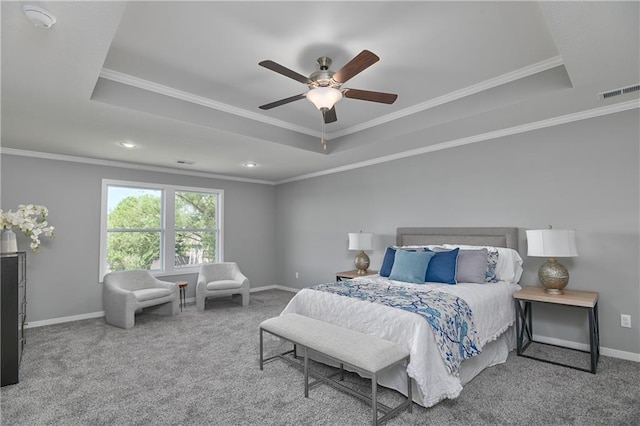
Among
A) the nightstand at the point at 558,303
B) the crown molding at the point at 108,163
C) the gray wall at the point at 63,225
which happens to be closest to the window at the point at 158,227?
the gray wall at the point at 63,225

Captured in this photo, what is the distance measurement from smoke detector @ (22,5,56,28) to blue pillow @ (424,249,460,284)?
3672 mm

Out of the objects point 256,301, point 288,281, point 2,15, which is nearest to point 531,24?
point 2,15

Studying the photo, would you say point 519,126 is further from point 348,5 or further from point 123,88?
point 123,88

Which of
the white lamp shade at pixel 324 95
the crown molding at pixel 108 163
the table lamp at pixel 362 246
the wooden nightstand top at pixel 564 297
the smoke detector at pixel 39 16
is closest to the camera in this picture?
the smoke detector at pixel 39 16

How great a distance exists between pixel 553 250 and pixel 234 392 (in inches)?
124

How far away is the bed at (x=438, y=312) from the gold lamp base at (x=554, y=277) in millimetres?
330

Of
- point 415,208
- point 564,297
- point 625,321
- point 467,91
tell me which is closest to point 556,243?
point 564,297

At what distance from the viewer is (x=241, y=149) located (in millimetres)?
4562

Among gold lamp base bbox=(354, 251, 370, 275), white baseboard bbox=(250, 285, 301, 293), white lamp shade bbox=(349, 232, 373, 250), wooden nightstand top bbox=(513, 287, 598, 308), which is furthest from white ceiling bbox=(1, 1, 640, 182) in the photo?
white baseboard bbox=(250, 285, 301, 293)

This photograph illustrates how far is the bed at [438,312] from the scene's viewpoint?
2346 millimetres

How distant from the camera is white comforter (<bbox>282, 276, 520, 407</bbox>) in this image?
229cm

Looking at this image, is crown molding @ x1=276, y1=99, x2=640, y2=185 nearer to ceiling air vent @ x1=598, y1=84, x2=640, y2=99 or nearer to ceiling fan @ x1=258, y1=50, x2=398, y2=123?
ceiling air vent @ x1=598, y1=84, x2=640, y2=99

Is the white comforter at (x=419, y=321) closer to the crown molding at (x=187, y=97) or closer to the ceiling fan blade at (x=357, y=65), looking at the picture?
the ceiling fan blade at (x=357, y=65)

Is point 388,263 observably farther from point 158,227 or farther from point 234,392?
point 158,227
